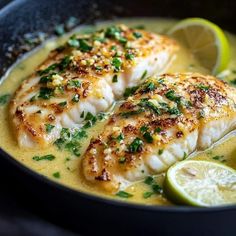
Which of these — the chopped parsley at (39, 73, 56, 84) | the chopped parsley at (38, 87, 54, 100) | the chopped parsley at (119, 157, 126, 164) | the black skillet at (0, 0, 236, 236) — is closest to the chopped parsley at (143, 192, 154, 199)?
the chopped parsley at (119, 157, 126, 164)

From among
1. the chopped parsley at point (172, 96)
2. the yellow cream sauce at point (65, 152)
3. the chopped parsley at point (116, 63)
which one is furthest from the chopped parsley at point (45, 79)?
the chopped parsley at point (172, 96)

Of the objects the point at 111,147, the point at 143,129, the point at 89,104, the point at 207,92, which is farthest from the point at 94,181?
the point at 207,92

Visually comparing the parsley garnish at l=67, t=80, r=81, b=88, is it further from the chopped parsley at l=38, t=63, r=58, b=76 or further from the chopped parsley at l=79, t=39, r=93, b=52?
the chopped parsley at l=79, t=39, r=93, b=52

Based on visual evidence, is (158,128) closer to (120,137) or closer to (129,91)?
(120,137)

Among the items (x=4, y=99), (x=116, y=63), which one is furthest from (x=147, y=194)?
(x=4, y=99)

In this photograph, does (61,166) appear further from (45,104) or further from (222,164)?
(222,164)

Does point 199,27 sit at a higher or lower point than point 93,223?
higher
